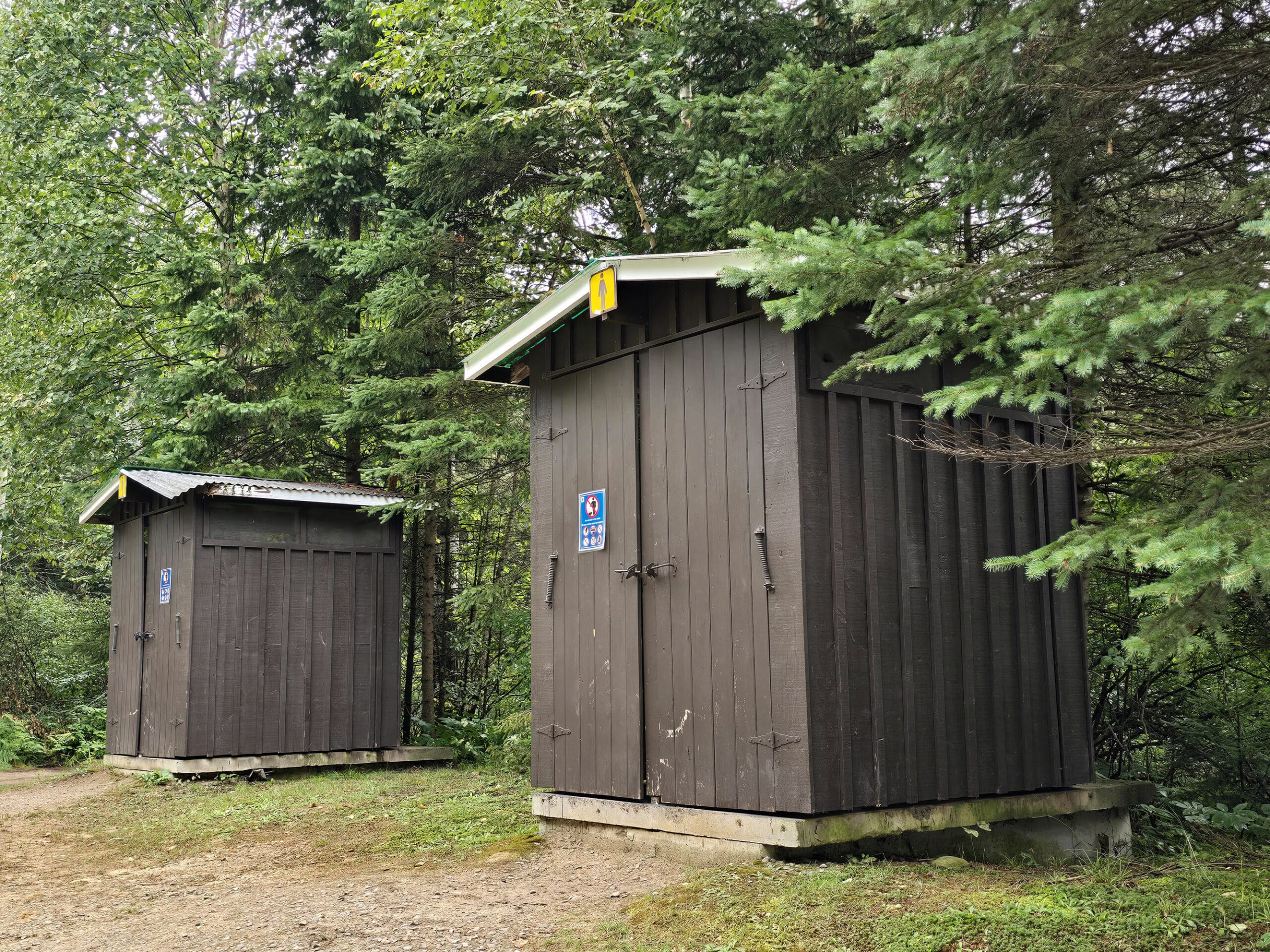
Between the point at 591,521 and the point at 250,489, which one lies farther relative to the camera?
the point at 250,489

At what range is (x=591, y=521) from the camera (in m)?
6.72

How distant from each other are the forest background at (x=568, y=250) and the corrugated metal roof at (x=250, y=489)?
0.63 m

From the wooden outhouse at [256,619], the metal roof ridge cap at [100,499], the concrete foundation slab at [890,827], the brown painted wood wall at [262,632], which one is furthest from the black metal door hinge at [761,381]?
the metal roof ridge cap at [100,499]

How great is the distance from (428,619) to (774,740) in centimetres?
821

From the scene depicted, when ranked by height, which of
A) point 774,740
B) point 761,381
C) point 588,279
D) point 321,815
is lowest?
point 321,815

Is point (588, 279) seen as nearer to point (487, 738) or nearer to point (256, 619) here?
point (256, 619)

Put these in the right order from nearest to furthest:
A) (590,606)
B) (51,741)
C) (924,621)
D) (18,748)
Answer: (924,621) < (590,606) < (18,748) < (51,741)

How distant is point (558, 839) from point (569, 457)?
93.7 inches

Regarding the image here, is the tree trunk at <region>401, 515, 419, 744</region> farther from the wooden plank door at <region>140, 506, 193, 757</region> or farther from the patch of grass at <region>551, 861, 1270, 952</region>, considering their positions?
the patch of grass at <region>551, 861, 1270, 952</region>

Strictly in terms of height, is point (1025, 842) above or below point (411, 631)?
below

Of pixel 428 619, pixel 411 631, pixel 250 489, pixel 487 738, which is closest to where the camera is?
pixel 250 489

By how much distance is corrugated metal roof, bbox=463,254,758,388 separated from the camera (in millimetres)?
5688

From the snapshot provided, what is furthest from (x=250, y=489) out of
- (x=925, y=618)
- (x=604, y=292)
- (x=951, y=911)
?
(x=951, y=911)

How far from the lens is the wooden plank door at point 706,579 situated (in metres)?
5.61
